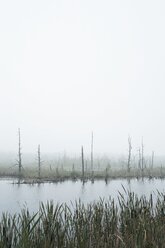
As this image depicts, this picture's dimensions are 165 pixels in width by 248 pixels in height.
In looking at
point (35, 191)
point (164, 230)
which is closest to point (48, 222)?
point (164, 230)

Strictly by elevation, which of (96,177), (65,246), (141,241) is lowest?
(96,177)

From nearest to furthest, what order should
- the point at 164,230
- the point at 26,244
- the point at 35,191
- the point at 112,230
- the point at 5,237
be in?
1. the point at 26,244
2. the point at 5,237
3. the point at 164,230
4. the point at 112,230
5. the point at 35,191

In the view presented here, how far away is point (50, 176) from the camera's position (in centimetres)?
5562

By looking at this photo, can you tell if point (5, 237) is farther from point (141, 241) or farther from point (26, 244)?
point (141, 241)

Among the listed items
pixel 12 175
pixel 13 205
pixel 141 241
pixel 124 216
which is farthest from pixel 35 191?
pixel 141 241

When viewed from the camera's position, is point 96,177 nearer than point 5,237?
No

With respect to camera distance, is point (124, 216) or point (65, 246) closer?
point (65, 246)

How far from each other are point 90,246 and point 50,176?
159ft

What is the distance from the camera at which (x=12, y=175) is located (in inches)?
2281

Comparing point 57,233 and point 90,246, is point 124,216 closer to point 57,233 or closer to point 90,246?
point 90,246

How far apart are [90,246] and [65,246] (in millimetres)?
664

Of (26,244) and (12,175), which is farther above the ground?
(26,244)

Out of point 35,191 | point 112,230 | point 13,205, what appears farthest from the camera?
point 35,191

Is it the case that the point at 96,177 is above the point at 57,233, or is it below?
below
